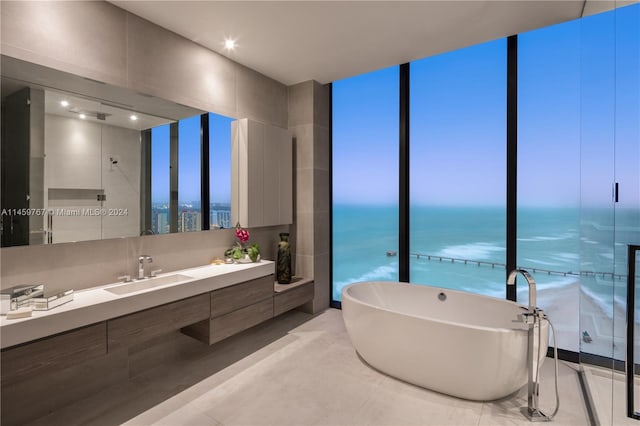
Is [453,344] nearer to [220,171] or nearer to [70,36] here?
[220,171]

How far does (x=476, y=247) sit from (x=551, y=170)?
3.29 feet

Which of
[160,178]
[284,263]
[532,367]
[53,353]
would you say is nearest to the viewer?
[53,353]

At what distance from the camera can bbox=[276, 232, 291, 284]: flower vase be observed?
11.3ft

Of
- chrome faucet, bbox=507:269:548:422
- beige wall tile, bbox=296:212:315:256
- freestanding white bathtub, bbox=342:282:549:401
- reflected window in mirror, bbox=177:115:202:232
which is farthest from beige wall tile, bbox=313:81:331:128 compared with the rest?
chrome faucet, bbox=507:269:548:422

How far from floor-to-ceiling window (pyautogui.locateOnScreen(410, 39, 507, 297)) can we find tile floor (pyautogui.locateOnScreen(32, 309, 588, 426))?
1.15 meters

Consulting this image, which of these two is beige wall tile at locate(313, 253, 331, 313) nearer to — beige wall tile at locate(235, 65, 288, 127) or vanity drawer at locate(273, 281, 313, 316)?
vanity drawer at locate(273, 281, 313, 316)

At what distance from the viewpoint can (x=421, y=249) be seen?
350 centimetres

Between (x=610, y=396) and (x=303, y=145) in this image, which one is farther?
(x=303, y=145)

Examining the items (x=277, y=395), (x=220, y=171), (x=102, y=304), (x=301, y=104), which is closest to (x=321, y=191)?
(x=301, y=104)

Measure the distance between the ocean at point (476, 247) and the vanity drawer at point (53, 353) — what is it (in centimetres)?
276

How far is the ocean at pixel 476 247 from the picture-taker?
217 centimetres

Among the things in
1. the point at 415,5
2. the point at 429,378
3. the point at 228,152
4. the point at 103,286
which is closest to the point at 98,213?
the point at 103,286

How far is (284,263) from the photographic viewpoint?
346 cm

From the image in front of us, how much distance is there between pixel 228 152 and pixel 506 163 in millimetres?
2760
